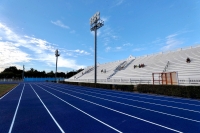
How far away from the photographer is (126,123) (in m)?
5.52

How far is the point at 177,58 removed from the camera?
27625 millimetres

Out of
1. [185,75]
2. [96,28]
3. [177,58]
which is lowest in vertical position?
[185,75]

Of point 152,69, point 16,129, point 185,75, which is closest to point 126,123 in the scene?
point 16,129

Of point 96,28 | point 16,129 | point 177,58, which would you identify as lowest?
point 16,129

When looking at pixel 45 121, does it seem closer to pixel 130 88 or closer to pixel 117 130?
pixel 117 130

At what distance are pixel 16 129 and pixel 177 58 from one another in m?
29.0

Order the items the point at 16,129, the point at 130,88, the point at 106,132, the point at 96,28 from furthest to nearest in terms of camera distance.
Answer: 1. the point at 96,28
2. the point at 130,88
3. the point at 16,129
4. the point at 106,132

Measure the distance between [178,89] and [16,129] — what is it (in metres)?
12.7

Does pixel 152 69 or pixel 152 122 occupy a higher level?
pixel 152 69

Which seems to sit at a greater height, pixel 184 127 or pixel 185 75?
pixel 185 75

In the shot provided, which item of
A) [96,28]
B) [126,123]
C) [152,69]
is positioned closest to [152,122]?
[126,123]

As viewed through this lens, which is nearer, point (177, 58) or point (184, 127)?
point (184, 127)

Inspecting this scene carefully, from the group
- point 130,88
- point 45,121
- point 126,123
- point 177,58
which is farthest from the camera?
point 177,58

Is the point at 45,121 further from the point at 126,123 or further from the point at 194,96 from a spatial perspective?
the point at 194,96
